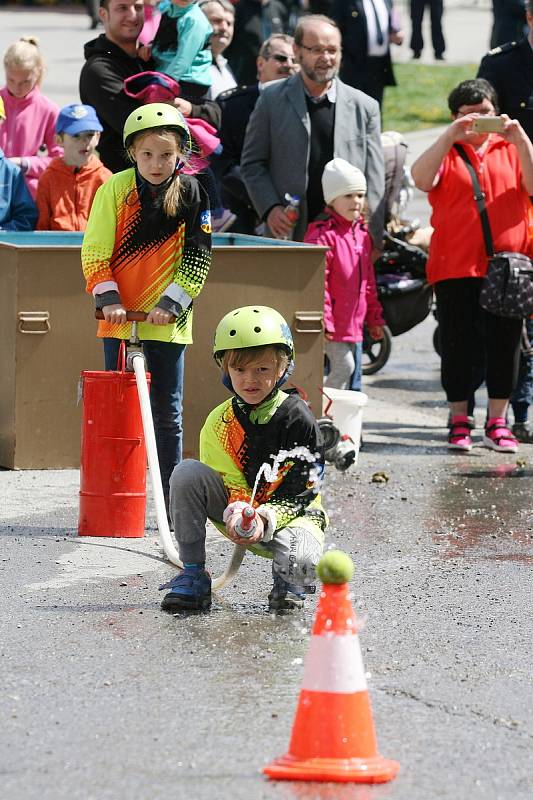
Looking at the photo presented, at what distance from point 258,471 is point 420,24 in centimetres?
1949

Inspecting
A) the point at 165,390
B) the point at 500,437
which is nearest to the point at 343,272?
the point at 500,437

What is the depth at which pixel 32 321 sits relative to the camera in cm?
811

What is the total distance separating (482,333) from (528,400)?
52 cm

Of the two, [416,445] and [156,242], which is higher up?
[156,242]

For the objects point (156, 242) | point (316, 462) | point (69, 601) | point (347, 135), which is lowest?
point (69, 601)

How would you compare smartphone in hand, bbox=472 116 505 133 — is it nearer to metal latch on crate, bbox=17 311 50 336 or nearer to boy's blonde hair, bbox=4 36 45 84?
metal latch on crate, bbox=17 311 50 336

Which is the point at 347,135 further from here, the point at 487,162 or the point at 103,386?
the point at 103,386

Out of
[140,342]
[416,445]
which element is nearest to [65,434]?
[140,342]

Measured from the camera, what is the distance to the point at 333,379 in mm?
9125

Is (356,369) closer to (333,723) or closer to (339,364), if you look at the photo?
(339,364)

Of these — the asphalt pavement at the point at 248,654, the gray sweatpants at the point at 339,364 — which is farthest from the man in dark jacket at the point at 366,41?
the asphalt pavement at the point at 248,654

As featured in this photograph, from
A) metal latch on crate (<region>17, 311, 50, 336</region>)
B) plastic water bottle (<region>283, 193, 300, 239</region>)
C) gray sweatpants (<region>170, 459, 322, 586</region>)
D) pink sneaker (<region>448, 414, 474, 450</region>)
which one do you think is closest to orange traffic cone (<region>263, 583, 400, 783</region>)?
gray sweatpants (<region>170, 459, 322, 586</region>)

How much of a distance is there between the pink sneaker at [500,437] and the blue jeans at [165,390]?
2.73m

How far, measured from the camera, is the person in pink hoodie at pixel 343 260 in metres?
8.88
